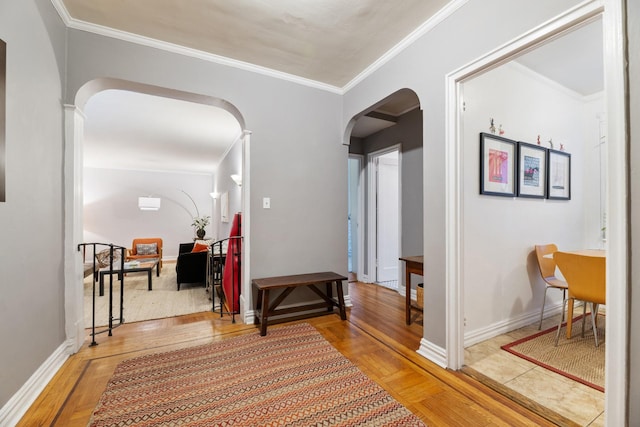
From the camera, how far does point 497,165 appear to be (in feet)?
8.23

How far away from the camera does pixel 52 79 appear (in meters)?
1.91

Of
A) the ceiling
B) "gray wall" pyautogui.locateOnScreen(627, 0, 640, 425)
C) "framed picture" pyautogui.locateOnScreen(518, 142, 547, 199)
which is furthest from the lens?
"framed picture" pyautogui.locateOnScreen(518, 142, 547, 199)

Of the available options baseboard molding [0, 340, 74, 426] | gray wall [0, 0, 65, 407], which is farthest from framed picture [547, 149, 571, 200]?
baseboard molding [0, 340, 74, 426]

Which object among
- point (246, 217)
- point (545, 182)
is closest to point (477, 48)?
point (545, 182)

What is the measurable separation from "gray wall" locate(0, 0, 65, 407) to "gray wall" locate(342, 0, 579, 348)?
2.51 metres

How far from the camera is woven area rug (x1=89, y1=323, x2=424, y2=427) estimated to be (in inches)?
57.7

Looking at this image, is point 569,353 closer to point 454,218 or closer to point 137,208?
point 454,218

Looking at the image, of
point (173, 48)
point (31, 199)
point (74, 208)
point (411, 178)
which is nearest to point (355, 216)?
point (411, 178)

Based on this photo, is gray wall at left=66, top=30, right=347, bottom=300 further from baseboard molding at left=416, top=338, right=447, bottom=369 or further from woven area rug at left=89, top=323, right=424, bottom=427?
baseboard molding at left=416, top=338, right=447, bottom=369

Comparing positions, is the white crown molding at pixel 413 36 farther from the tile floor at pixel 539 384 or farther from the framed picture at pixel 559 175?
the tile floor at pixel 539 384

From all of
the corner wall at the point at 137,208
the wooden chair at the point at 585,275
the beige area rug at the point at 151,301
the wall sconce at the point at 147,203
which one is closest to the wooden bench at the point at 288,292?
the beige area rug at the point at 151,301

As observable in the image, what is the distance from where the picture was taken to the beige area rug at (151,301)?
309 centimetres

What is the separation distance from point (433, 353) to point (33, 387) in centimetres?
256

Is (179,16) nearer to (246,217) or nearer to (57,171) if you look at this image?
(57,171)
